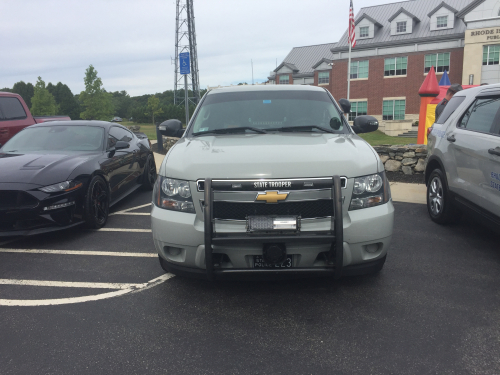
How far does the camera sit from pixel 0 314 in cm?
340

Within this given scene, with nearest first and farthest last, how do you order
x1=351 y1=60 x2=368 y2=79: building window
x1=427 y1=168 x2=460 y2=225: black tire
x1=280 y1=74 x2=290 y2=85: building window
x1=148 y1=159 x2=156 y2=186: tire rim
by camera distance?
x1=427 y1=168 x2=460 y2=225: black tire
x1=148 y1=159 x2=156 y2=186: tire rim
x1=351 y1=60 x2=368 y2=79: building window
x1=280 y1=74 x2=290 y2=85: building window

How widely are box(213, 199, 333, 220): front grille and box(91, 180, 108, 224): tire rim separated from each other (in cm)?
310

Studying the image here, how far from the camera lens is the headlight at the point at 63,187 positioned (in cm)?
503

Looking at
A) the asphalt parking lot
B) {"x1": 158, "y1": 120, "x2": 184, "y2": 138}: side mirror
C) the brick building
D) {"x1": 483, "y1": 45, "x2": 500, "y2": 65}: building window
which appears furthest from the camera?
the brick building

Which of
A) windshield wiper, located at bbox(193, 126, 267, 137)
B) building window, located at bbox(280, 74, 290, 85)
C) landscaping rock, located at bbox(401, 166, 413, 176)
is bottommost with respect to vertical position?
landscaping rock, located at bbox(401, 166, 413, 176)

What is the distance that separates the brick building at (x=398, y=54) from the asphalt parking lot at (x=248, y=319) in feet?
103

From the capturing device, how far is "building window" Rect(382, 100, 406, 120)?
3847 cm

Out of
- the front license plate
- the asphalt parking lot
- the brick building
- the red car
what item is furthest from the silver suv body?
the brick building

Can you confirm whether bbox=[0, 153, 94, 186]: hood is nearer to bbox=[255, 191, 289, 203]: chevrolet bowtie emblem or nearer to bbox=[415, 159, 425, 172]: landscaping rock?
bbox=[255, 191, 289, 203]: chevrolet bowtie emblem

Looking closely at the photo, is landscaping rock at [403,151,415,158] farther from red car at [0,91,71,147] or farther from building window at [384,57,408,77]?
building window at [384,57,408,77]

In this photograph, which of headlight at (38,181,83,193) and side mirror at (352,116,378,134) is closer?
side mirror at (352,116,378,134)

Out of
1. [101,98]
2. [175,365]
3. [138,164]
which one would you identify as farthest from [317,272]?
[101,98]

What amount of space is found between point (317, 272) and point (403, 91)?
38.3 meters

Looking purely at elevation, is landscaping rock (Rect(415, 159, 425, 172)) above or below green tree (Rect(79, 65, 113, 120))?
below
